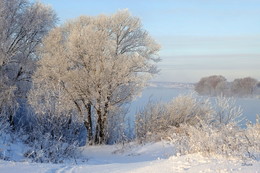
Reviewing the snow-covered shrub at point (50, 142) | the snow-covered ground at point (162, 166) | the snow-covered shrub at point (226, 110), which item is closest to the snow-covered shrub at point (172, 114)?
the snow-covered shrub at point (226, 110)

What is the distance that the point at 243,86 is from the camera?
22562mm

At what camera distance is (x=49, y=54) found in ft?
72.8

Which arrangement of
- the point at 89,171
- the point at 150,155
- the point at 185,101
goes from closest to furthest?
1. the point at 89,171
2. the point at 150,155
3. the point at 185,101

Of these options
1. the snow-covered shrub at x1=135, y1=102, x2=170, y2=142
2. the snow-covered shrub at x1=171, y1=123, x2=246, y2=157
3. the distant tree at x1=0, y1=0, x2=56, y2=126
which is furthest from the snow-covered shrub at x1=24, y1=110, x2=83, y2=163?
the distant tree at x1=0, y1=0, x2=56, y2=126

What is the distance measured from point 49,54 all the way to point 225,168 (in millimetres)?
17906

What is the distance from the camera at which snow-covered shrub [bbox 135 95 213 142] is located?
19359 mm

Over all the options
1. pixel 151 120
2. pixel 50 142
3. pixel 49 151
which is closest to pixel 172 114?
pixel 151 120

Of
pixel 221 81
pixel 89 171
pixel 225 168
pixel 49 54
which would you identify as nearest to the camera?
pixel 225 168

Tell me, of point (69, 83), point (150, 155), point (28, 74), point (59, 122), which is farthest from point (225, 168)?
point (28, 74)

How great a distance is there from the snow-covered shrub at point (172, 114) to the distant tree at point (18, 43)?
747 cm

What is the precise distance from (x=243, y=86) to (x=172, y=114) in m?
5.36

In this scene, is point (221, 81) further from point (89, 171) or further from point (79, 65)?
point (89, 171)

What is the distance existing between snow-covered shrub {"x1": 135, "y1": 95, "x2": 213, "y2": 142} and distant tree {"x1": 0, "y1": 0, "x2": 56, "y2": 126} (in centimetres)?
747

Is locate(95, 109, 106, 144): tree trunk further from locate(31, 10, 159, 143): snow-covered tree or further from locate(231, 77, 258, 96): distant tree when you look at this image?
locate(231, 77, 258, 96): distant tree
